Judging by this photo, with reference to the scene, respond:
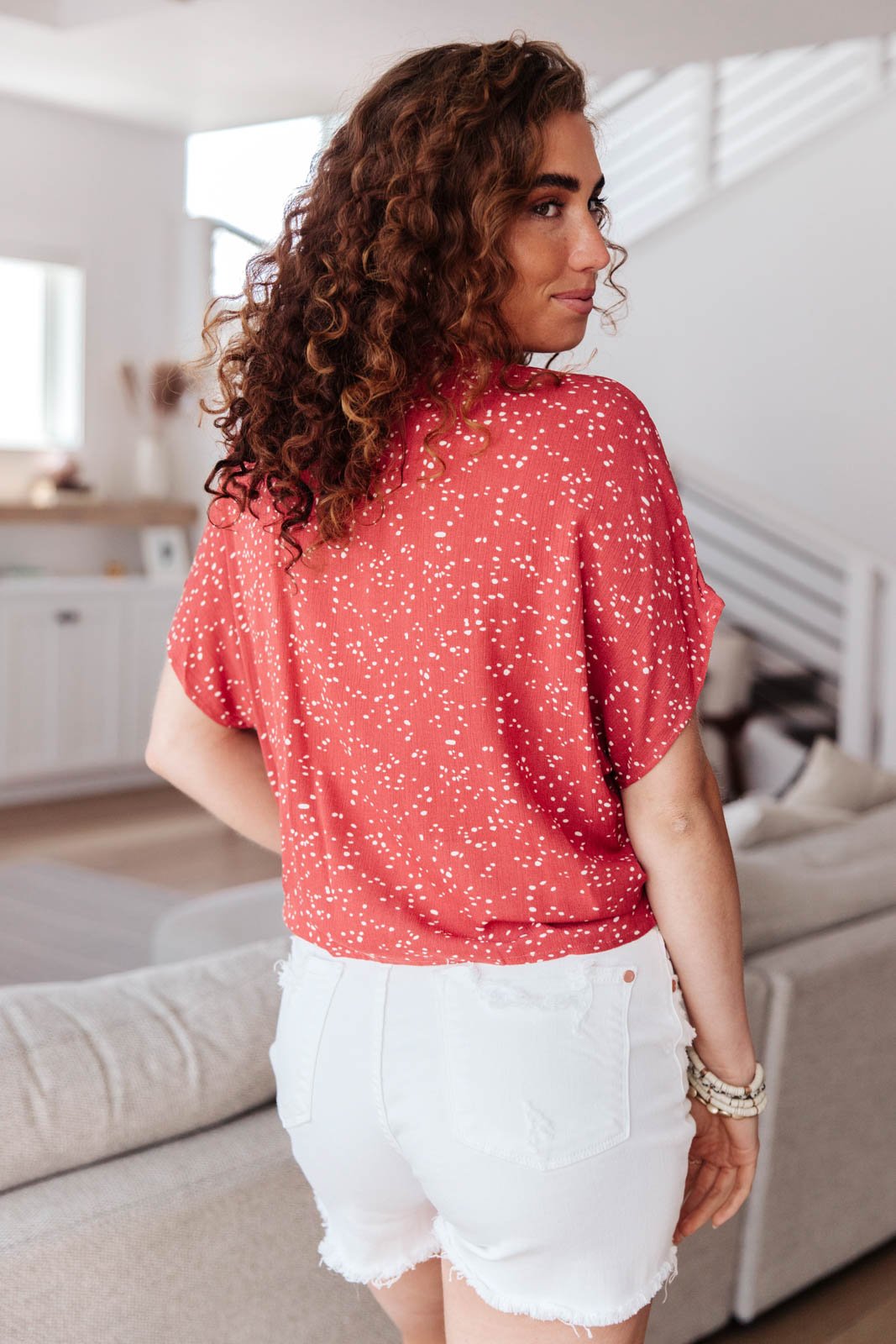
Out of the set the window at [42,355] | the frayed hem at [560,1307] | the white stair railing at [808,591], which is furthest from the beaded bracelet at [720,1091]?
the window at [42,355]

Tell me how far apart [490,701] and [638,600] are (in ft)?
0.40

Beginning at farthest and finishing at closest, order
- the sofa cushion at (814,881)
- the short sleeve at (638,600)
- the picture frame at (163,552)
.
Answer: the picture frame at (163,552) < the sofa cushion at (814,881) < the short sleeve at (638,600)

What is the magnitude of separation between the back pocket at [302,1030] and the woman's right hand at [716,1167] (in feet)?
0.96

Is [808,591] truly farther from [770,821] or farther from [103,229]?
[770,821]

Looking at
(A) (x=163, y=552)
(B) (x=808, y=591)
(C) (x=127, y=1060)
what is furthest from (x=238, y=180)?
(C) (x=127, y=1060)

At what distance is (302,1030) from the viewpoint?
42.1 inches

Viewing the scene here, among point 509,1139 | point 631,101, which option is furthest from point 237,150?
point 509,1139

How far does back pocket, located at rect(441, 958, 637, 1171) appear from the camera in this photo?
94cm

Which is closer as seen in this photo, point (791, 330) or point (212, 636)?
point (212, 636)

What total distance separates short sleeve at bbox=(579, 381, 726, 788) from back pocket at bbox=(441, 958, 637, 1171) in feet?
0.51

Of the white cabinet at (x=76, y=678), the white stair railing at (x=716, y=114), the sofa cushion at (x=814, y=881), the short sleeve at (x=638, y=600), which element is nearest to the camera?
the short sleeve at (x=638, y=600)

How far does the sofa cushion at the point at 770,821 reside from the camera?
2.32 metres

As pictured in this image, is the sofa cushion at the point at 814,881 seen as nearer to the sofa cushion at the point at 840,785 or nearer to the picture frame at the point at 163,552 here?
the sofa cushion at the point at 840,785

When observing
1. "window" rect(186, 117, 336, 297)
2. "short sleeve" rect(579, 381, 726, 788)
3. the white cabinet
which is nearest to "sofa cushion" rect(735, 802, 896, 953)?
"short sleeve" rect(579, 381, 726, 788)
